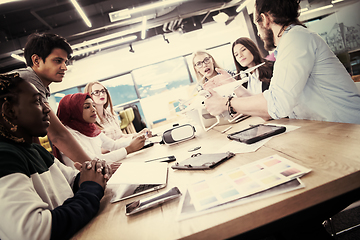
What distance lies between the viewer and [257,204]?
526 millimetres

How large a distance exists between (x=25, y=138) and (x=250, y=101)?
45.7 inches

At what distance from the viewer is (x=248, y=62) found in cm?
285

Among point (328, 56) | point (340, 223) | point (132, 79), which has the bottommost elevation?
point (340, 223)

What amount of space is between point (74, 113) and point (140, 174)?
5.63 ft

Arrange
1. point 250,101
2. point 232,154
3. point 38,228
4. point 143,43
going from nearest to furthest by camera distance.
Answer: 1. point 38,228
2. point 232,154
3. point 250,101
4. point 143,43

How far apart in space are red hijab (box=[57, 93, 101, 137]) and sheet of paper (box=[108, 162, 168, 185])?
152cm

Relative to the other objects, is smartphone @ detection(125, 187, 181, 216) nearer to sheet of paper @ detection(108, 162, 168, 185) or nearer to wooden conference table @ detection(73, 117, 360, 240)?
wooden conference table @ detection(73, 117, 360, 240)

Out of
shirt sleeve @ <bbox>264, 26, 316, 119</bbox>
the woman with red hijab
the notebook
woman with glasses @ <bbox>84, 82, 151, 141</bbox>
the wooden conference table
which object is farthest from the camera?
woman with glasses @ <bbox>84, 82, 151, 141</bbox>

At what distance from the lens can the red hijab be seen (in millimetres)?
2260

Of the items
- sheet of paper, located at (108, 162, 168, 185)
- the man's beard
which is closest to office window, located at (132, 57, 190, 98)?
the man's beard

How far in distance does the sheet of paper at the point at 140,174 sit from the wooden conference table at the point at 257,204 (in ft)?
0.23

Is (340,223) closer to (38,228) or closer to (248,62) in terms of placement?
(38,228)

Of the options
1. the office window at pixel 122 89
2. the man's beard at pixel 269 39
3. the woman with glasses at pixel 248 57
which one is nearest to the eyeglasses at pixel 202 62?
the woman with glasses at pixel 248 57

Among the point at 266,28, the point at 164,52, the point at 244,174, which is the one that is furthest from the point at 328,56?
the point at 164,52
